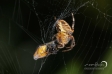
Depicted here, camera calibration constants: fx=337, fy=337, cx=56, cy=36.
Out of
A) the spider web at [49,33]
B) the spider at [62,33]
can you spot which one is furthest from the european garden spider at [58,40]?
the spider web at [49,33]

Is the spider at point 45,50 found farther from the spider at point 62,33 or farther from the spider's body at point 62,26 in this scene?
the spider's body at point 62,26

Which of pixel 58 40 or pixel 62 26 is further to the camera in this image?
pixel 58 40

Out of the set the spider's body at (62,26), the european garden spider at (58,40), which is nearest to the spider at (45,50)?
the european garden spider at (58,40)

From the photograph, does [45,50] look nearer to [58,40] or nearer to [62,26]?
[58,40]

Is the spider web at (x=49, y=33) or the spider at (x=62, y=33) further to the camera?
the spider web at (x=49, y=33)

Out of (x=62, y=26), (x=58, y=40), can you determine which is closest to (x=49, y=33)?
(x=58, y=40)

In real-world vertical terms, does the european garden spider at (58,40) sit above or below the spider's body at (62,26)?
below

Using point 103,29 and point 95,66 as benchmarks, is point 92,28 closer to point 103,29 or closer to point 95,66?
point 103,29

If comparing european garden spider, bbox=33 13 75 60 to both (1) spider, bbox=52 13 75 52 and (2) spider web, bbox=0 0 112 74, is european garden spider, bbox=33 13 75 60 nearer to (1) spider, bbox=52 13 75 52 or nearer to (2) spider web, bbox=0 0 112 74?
(1) spider, bbox=52 13 75 52

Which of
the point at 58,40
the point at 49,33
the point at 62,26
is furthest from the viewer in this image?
the point at 49,33
